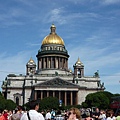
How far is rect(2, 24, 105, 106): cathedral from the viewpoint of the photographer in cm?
10075

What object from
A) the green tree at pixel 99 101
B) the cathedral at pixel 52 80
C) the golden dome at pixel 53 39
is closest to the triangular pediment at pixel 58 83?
the cathedral at pixel 52 80

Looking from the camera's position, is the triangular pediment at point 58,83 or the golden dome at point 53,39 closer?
the triangular pediment at point 58,83

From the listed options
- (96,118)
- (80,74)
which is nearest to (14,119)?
(96,118)

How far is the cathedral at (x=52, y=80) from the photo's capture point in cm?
10075

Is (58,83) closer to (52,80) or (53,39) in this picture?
(52,80)

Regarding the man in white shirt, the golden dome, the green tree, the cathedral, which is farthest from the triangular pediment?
the man in white shirt

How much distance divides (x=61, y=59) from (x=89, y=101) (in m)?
28.7

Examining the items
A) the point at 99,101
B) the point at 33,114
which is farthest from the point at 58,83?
the point at 33,114

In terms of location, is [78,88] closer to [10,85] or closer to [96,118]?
[10,85]

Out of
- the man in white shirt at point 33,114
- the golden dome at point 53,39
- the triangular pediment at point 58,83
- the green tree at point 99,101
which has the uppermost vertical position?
the golden dome at point 53,39

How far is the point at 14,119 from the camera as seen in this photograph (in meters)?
14.4

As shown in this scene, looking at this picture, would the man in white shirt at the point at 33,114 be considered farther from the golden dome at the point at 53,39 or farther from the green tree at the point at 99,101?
the golden dome at the point at 53,39

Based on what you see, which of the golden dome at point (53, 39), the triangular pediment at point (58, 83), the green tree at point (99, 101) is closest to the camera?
the green tree at point (99, 101)

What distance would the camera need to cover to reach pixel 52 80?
101250 millimetres
